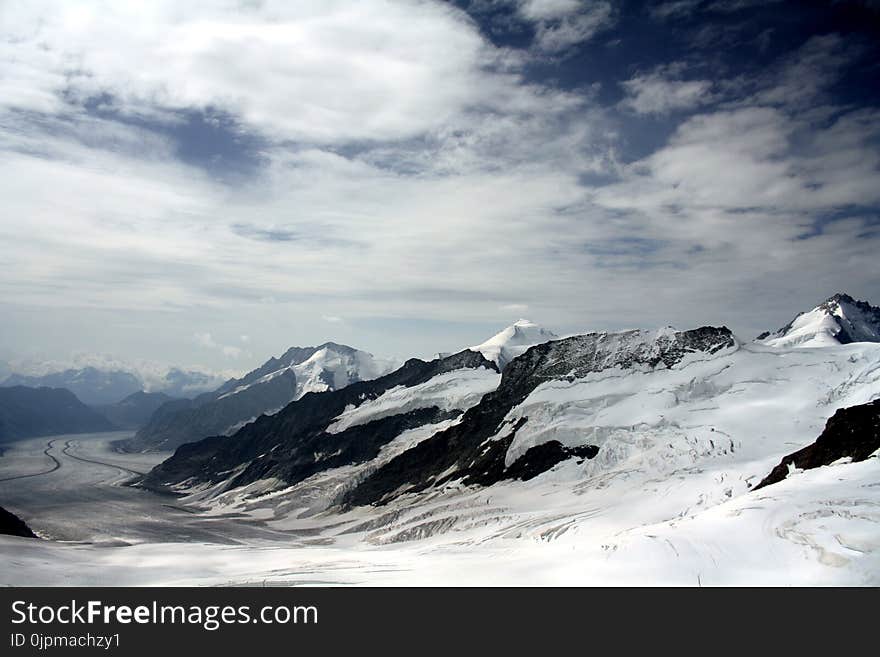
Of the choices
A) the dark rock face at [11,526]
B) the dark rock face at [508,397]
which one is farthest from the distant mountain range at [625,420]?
the dark rock face at [11,526]

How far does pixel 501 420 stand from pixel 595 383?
2741cm

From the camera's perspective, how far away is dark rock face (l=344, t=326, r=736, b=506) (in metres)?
150

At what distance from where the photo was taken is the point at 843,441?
2854 inches

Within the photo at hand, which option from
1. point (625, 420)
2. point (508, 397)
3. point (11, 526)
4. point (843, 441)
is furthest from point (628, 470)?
point (11, 526)

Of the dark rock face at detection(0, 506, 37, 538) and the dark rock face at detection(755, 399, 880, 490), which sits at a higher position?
the dark rock face at detection(755, 399, 880, 490)

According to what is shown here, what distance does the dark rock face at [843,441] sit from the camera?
226 feet

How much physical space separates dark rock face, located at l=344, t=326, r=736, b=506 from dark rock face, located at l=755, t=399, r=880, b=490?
224 feet

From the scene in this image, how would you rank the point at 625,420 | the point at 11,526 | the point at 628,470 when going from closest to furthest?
1. the point at 11,526
2. the point at 628,470
3. the point at 625,420

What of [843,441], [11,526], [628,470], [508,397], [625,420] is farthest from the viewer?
[508,397]

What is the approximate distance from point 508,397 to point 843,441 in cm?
9988

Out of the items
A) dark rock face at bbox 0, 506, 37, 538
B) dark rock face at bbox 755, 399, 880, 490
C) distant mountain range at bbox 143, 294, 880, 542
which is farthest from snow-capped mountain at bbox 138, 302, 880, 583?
dark rock face at bbox 0, 506, 37, 538

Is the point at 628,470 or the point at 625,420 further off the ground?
the point at 625,420

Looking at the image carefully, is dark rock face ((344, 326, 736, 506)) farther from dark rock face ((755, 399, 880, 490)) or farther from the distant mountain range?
dark rock face ((755, 399, 880, 490))

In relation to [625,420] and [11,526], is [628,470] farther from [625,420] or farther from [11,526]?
[11,526]
